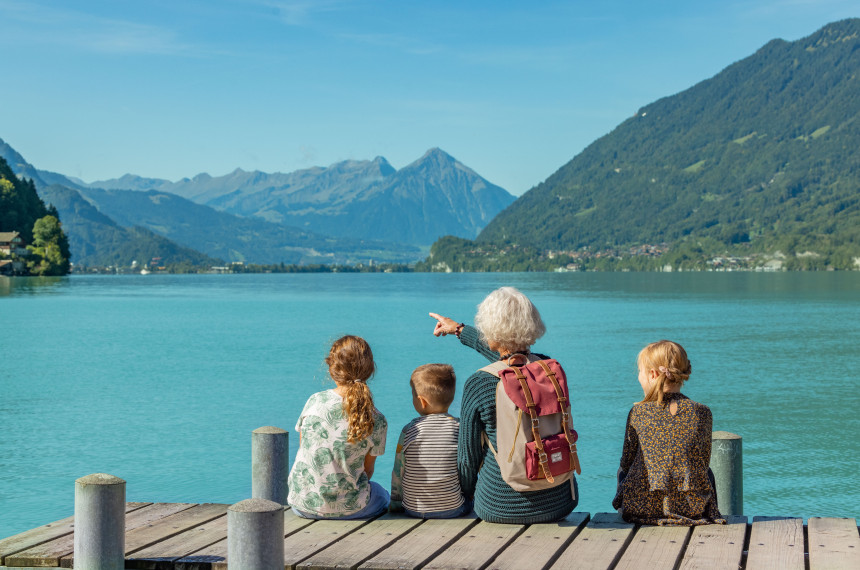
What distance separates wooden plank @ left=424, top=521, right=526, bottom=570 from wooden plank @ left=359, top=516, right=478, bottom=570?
67 mm

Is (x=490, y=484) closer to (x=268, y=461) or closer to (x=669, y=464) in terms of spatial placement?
(x=669, y=464)

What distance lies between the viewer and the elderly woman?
6.70 metres

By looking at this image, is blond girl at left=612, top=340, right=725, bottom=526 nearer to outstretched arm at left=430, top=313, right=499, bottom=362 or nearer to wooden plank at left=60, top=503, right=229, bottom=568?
outstretched arm at left=430, top=313, right=499, bottom=362

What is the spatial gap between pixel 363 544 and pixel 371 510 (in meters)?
0.78

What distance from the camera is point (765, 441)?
74.3 ft

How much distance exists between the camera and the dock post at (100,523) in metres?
6.64

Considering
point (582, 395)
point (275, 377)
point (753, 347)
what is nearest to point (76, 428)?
point (275, 377)

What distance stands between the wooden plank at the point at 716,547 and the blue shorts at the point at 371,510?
251 centimetres

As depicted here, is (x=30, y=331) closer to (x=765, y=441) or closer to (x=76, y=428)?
(x=76, y=428)

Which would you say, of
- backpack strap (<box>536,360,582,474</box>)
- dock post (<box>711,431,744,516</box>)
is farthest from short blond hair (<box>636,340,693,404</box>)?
dock post (<box>711,431,744,516</box>)

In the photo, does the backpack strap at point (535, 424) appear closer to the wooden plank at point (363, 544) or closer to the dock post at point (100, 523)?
the wooden plank at point (363, 544)

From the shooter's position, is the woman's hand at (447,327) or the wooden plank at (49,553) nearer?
the wooden plank at (49,553)

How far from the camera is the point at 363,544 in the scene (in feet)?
23.0

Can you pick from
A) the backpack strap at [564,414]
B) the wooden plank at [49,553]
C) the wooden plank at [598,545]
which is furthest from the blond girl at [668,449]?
the wooden plank at [49,553]
